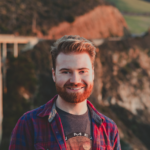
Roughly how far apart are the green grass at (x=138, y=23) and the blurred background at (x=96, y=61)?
3.10ft

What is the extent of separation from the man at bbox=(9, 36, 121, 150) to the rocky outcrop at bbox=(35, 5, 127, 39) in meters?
38.9

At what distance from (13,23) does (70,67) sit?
39.8m

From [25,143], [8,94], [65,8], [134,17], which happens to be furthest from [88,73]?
[134,17]

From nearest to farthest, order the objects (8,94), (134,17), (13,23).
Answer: (8,94) → (13,23) → (134,17)

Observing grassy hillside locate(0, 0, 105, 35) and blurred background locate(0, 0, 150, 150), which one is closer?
blurred background locate(0, 0, 150, 150)

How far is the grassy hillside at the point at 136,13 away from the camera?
64.4m

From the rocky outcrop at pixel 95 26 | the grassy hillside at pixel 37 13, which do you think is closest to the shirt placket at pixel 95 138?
the grassy hillside at pixel 37 13

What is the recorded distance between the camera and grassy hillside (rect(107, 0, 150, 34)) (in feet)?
211

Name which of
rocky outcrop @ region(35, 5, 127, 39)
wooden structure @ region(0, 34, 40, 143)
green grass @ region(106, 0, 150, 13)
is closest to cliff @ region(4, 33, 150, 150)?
wooden structure @ region(0, 34, 40, 143)

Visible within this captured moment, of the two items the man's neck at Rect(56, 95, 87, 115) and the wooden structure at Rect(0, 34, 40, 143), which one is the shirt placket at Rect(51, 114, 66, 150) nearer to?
the man's neck at Rect(56, 95, 87, 115)

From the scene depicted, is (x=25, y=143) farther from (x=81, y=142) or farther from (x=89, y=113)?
(x=89, y=113)

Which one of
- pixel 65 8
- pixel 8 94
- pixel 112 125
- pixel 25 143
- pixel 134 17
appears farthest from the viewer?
pixel 134 17

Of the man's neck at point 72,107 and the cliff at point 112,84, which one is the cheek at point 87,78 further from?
the cliff at point 112,84

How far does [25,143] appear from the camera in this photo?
130 inches
